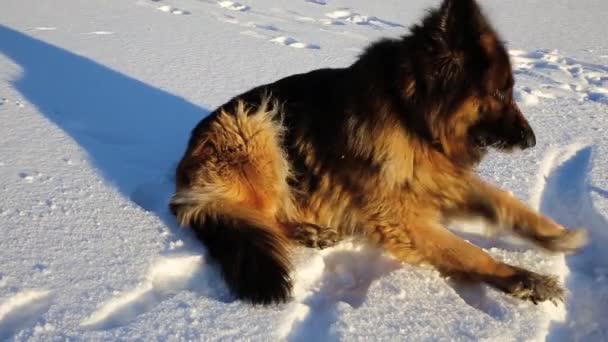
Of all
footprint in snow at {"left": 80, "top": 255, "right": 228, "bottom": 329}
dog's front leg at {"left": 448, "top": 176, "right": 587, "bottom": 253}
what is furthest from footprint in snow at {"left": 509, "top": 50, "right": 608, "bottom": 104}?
footprint in snow at {"left": 80, "top": 255, "right": 228, "bottom": 329}

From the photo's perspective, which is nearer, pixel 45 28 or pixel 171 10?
pixel 45 28

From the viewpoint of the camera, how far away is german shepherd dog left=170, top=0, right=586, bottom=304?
8.07 ft

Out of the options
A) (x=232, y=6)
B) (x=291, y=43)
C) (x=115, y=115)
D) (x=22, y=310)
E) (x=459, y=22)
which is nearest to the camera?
(x=22, y=310)

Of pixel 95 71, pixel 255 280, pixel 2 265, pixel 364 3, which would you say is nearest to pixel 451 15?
pixel 255 280

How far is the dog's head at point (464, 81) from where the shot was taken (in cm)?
245

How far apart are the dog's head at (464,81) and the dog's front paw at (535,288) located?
69 cm

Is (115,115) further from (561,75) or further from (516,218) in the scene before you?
(561,75)

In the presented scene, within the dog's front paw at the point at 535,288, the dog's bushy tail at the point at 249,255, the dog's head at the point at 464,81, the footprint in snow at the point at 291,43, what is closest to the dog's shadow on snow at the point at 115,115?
the dog's bushy tail at the point at 249,255

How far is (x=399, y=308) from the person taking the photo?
2277 mm

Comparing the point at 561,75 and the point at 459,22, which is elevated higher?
the point at 459,22

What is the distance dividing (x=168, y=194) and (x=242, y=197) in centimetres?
57

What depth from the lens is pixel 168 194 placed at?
3145mm

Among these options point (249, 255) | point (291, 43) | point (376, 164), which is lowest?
point (249, 255)

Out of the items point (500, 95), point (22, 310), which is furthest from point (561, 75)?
point (22, 310)
